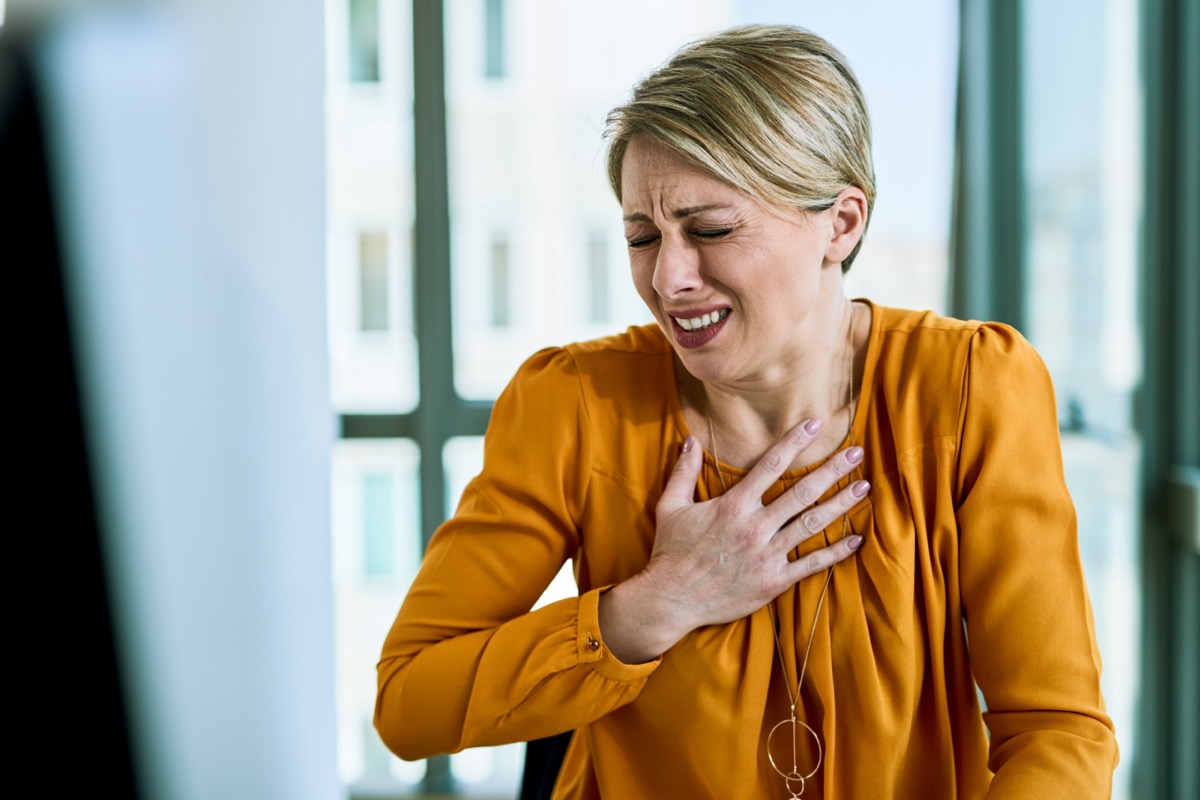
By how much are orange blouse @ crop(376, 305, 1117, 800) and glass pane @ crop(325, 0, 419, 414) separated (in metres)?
1.79

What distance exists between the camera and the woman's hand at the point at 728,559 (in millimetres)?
1207

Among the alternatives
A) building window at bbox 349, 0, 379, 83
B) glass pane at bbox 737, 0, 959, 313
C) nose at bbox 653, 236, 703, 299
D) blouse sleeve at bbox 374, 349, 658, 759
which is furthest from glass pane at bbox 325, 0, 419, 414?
nose at bbox 653, 236, 703, 299

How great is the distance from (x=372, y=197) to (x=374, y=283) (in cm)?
26

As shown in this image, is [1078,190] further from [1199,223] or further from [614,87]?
[614,87]

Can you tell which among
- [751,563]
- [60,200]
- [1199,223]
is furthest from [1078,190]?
[60,200]

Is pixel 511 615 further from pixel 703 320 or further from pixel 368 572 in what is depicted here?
pixel 368 572

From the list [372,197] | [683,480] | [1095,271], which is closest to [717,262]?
[683,480]

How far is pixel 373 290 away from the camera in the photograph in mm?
3154

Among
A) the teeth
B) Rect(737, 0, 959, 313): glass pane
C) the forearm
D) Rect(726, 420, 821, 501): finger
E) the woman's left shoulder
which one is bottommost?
the forearm

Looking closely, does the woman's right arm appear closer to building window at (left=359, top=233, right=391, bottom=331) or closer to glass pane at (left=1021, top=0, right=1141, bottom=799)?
glass pane at (left=1021, top=0, right=1141, bottom=799)

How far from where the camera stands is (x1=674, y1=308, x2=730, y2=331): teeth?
4.02 feet

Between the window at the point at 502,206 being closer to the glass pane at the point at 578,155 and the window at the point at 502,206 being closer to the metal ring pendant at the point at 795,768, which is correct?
the glass pane at the point at 578,155

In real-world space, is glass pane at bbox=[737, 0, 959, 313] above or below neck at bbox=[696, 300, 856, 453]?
above

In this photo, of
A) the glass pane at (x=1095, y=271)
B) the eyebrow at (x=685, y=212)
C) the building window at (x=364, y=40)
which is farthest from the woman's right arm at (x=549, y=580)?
the building window at (x=364, y=40)
